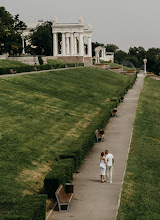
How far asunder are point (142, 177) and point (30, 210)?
9.39 meters

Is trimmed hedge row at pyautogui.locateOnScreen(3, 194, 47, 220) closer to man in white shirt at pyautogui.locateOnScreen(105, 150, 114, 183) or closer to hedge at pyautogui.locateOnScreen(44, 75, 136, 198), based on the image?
hedge at pyautogui.locateOnScreen(44, 75, 136, 198)

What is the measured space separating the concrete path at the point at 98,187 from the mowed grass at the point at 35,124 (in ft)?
6.23

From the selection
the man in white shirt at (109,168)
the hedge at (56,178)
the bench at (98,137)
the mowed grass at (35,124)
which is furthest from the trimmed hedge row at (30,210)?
the bench at (98,137)

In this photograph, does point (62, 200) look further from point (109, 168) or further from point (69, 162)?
point (109, 168)

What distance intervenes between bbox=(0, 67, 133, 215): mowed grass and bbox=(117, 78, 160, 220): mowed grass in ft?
13.4

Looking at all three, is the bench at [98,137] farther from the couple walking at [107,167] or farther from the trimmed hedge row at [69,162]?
the couple walking at [107,167]

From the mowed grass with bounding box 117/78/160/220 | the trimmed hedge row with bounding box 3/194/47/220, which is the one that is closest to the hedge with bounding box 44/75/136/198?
the mowed grass with bounding box 117/78/160/220

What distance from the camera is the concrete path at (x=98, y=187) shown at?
18.0 meters

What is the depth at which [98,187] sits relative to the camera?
840 inches

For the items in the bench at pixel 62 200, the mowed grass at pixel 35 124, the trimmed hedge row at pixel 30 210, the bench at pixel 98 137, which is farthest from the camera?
the bench at pixel 98 137

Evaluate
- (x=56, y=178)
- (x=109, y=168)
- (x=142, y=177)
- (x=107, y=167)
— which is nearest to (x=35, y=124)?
(x=142, y=177)

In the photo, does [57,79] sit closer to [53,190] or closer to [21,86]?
[21,86]

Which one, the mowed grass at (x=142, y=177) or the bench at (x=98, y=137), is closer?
the mowed grass at (x=142, y=177)

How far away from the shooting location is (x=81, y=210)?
18391mm
